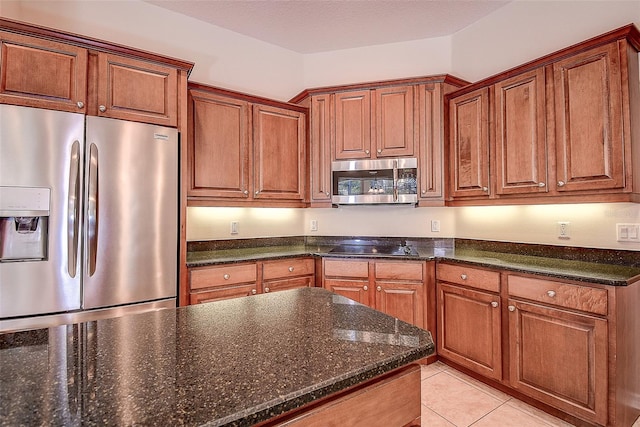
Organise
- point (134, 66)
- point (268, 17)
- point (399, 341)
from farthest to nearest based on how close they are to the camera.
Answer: point (268, 17) → point (134, 66) → point (399, 341)

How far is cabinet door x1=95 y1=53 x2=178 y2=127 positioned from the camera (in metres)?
2.03

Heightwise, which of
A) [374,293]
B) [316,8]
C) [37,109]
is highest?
[316,8]

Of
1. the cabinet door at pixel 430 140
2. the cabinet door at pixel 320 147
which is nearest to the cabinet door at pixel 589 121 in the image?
the cabinet door at pixel 430 140

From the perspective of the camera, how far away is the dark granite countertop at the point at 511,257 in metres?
1.91

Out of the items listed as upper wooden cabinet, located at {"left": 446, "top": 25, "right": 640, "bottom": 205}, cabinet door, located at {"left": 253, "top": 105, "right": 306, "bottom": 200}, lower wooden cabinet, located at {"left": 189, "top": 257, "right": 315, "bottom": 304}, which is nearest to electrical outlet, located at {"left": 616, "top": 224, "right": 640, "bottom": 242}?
upper wooden cabinet, located at {"left": 446, "top": 25, "right": 640, "bottom": 205}

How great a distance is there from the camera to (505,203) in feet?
8.15

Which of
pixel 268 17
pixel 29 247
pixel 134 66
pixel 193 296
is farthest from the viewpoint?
pixel 268 17

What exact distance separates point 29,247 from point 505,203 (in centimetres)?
312

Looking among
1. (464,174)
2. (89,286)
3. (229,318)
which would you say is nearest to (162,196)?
(89,286)

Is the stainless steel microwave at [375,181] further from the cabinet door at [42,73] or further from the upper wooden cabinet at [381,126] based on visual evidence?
the cabinet door at [42,73]

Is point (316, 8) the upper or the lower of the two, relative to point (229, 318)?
upper

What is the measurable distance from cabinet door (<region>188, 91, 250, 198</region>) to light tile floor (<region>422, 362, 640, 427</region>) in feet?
7.06

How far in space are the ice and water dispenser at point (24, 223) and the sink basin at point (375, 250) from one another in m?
2.04

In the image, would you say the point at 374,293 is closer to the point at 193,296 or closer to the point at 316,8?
the point at 193,296
